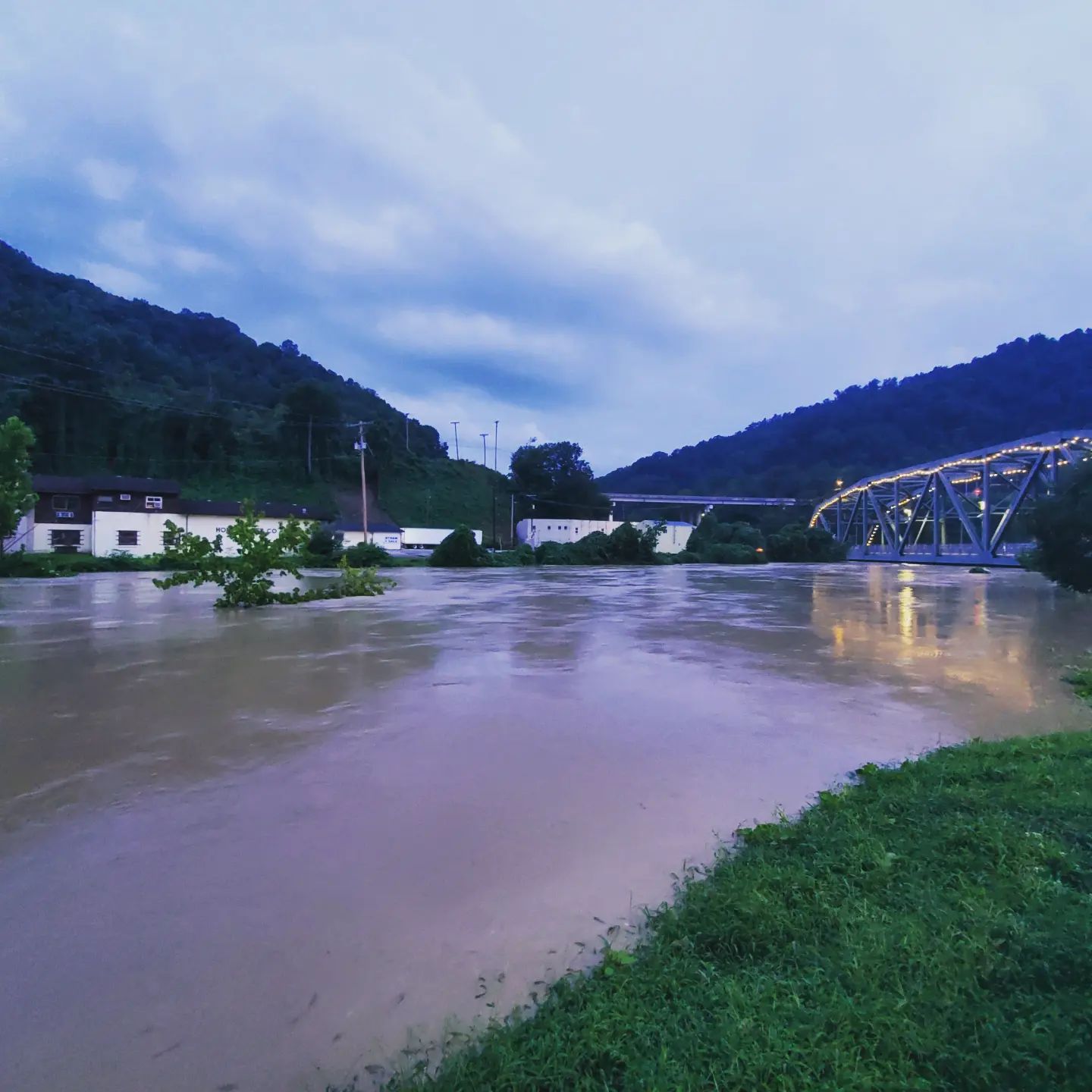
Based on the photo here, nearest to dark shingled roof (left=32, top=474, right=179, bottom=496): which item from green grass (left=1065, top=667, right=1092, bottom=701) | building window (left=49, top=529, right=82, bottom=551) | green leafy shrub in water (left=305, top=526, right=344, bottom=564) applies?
building window (left=49, top=529, right=82, bottom=551)

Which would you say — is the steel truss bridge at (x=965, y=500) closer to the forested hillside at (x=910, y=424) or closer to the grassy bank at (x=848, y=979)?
the grassy bank at (x=848, y=979)

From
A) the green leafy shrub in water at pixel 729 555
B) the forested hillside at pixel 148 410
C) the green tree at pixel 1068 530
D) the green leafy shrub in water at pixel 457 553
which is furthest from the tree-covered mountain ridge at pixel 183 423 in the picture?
the green tree at pixel 1068 530

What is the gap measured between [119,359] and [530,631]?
90.3m

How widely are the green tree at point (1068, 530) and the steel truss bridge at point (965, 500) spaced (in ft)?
2.99

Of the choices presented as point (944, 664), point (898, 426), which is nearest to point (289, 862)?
point (944, 664)

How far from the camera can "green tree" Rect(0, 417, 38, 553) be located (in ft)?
76.3

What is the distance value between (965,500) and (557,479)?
4096 centimetres

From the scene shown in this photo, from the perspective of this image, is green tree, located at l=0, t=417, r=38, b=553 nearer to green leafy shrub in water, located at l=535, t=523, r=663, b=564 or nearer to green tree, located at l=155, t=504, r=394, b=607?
green tree, located at l=155, t=504, r=394, b=607

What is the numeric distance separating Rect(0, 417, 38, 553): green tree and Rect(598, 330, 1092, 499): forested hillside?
352 ft

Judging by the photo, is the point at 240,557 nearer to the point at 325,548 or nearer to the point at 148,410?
the point at 325,548

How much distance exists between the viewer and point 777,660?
959cm

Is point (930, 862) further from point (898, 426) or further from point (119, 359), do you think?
point (898, 426)

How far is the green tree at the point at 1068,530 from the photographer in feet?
70.7

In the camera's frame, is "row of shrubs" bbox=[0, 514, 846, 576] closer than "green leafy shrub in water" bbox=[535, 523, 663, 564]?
Yes
